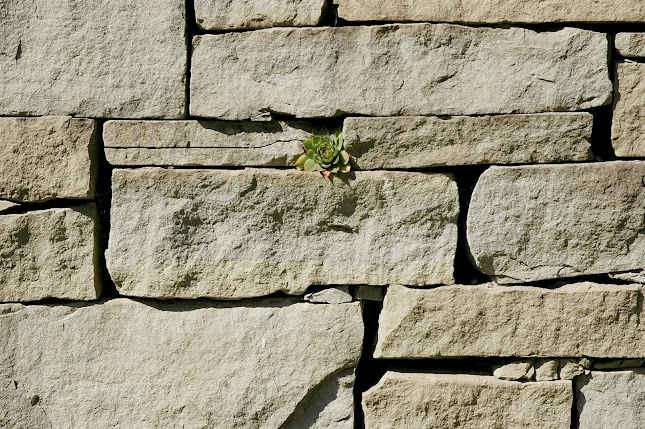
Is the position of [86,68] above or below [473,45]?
below

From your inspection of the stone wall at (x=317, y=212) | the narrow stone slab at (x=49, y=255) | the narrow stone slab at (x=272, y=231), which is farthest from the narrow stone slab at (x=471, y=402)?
the narrow stone slab at (x=49, y=255)

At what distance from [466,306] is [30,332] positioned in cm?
144

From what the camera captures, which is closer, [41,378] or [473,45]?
[473,45]

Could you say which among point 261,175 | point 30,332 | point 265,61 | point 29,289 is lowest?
point 30,332

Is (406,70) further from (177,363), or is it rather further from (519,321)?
(177,363)

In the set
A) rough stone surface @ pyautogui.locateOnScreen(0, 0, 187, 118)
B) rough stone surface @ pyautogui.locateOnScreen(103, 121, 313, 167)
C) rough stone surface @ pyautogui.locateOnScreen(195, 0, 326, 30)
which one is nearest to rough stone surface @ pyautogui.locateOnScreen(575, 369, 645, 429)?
rough stone surface @ pyautogui.locateOnScreen(103, 121, 313, 167)

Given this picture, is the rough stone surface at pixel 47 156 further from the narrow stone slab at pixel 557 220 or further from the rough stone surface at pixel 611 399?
the rough stone surface at pixel 611 399

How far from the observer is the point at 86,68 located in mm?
2031

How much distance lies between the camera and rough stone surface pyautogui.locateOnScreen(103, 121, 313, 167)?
2035mm

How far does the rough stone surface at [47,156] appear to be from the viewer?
6.67ft

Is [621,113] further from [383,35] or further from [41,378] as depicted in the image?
[41,378]

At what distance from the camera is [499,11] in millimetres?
1975

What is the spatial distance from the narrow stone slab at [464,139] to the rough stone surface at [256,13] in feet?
1.17

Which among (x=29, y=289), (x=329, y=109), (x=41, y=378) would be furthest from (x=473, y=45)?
(x=41, y=378)
